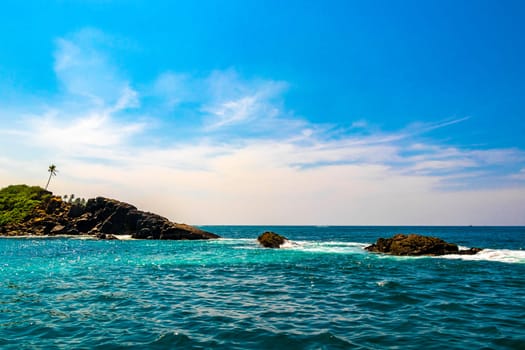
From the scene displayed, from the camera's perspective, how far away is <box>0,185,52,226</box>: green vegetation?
113062mm

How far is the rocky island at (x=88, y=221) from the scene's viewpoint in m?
95.1

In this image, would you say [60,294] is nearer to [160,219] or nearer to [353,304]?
[353,304]

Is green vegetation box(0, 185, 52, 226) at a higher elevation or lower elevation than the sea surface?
higher

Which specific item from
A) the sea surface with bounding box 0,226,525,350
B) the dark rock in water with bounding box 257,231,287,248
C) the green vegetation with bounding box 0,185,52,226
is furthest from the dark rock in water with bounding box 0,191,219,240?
the sea surface with bounding box 0,226,525,350

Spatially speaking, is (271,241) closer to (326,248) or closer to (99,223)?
(326,248)

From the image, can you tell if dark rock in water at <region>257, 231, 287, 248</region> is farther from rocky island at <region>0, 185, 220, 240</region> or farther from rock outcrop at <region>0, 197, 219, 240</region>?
rock outcrop at <region>0, 197, 219, 240</region>

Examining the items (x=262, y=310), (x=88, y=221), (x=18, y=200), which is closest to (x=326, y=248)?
(x=262, y=310)

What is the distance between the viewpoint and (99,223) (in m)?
108

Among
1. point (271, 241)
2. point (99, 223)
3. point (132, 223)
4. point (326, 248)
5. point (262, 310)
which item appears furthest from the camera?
point (99, 223)

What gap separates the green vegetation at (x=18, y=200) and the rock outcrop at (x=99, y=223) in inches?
128

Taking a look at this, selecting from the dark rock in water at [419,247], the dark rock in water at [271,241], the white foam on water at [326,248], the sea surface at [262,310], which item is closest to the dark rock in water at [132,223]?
the dark rock in water at [271,241]

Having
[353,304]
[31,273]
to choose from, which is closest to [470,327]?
[353,304]

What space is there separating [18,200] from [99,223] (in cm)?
3899

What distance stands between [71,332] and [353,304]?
1225 cm
